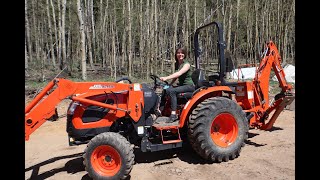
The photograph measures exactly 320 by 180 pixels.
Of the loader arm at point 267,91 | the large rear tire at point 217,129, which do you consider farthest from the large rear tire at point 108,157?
the loader arm at point 267,91

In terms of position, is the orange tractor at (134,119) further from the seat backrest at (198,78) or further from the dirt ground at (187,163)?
the dirt ground at (187,163)

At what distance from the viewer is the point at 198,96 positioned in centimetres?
483

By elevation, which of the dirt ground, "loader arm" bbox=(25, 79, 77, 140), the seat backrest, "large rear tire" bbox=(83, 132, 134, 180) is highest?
the seat backrest

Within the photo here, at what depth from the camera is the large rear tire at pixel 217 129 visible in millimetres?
4691

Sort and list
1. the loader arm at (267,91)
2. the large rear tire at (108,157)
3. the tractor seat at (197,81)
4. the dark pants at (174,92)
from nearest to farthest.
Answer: the large rear tire at (108,157) → the dark pants at (174,92) → the tractor seat at (197,81) → the loader arm at (267,91)

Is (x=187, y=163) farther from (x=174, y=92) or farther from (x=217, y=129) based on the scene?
(x=174, y=92)

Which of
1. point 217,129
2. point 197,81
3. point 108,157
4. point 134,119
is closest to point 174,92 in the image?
point 197,81

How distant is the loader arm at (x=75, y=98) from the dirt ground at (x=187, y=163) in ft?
2.90

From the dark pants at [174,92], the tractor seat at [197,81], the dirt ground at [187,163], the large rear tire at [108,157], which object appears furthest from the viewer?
the tractor seat at [197,81]

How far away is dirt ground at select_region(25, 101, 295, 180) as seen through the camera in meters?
4.35

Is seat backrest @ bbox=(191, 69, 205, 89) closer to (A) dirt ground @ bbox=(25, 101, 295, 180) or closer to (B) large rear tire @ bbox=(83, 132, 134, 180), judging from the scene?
(A) dirt ground @ bbox=(25, 101, 295, 180)

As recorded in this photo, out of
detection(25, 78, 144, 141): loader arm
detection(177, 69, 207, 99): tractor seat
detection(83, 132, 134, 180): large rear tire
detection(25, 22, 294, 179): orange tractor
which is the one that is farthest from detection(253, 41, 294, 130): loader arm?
detection(83, 132, 134, 180): large rear tire

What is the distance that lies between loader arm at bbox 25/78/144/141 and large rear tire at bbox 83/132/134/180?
0.53 m

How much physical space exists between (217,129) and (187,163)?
788 mm
